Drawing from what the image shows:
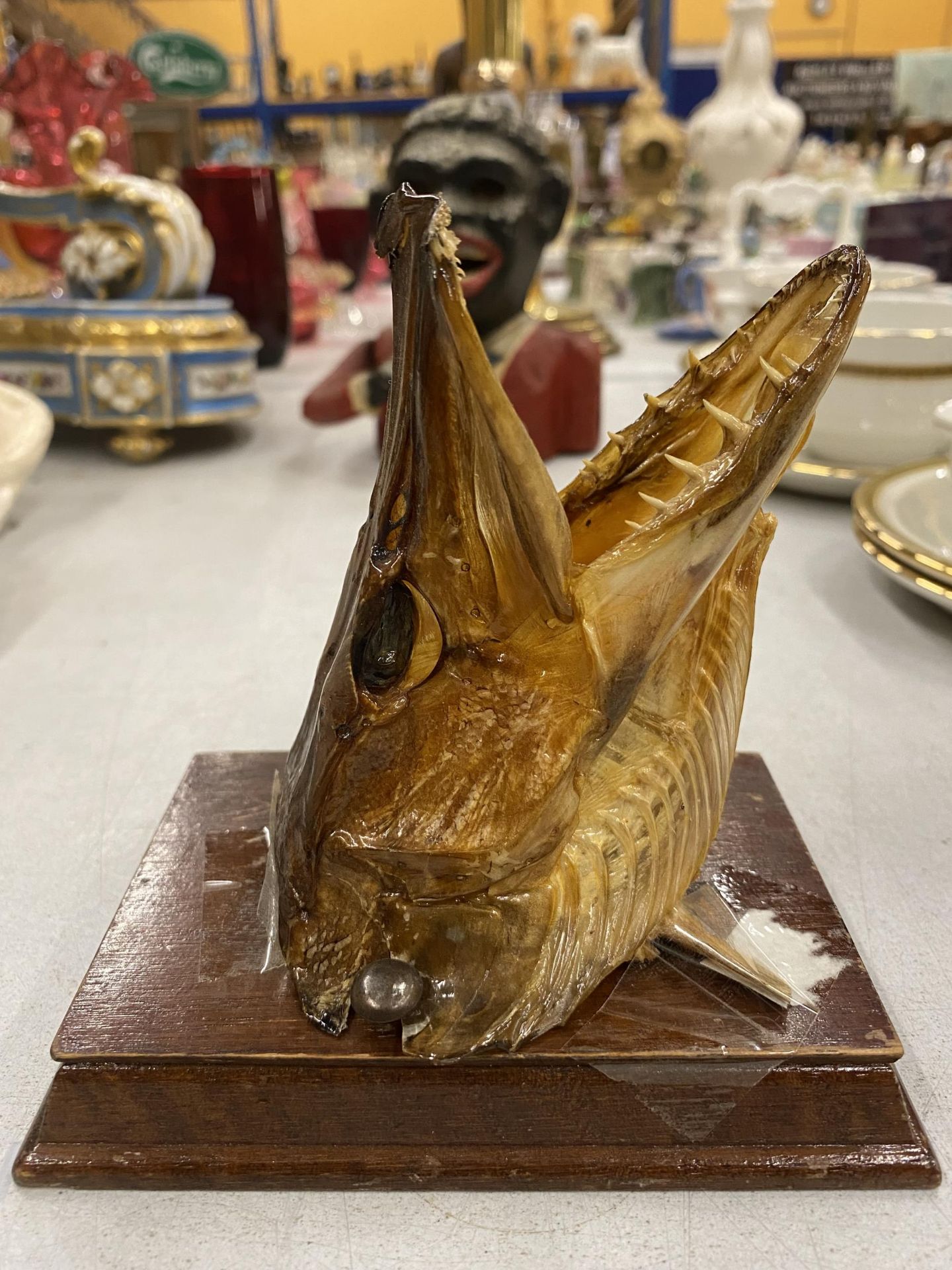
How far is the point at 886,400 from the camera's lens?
106cm

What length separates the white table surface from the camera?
0.39 metres

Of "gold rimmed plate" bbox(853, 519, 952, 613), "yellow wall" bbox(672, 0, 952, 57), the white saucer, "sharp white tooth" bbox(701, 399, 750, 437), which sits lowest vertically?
"gold rimmed plate" bbox(853, 519, 952, 613)

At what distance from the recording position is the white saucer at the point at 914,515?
0.79 metres

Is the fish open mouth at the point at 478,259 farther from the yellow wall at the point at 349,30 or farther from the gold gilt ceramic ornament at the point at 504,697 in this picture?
the yellow wall at the point at 349,30

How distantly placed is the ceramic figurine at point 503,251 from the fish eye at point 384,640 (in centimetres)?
72

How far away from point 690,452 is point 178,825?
1.01 feet

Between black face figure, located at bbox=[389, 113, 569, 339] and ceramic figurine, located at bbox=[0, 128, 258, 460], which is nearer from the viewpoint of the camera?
black face figure, located at bbox=[389, 113, 569, 339]

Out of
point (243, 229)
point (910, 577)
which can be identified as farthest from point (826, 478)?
point (243, 229)

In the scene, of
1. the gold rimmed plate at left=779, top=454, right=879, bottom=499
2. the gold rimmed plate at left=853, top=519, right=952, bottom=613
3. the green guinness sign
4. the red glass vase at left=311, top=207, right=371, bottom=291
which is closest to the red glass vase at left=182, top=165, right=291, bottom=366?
the red glass vase at left=311, top=207, right=371, bottom=291

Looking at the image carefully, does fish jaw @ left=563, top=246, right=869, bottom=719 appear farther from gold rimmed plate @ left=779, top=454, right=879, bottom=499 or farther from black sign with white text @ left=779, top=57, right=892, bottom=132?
black sign with white text @ left=779, top=57, right=892, bottom=132

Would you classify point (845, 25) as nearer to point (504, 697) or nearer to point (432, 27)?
point (432, 27)

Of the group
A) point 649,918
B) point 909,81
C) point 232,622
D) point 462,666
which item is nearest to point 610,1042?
point 649,918

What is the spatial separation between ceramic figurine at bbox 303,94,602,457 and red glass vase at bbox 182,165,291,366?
1.57 ft

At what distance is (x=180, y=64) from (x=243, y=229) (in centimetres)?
124
